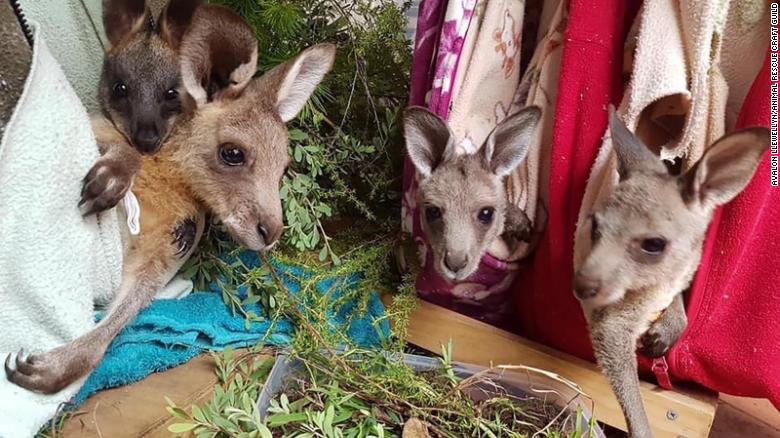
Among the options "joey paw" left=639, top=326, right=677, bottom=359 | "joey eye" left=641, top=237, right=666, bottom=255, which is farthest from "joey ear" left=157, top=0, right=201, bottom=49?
"joey paw" left=639, top=326, right=677, bottom=359

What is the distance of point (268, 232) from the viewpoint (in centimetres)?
122

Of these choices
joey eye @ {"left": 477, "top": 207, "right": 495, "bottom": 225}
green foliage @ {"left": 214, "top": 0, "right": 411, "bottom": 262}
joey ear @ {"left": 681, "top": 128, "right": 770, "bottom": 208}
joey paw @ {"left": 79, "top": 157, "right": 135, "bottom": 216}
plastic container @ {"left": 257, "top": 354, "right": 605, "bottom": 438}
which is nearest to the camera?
joey ear @ {"left": 681, "top": 128, "right": 770, "bottom": 208}

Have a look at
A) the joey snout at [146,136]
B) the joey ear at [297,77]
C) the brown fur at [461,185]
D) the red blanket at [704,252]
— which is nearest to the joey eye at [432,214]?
the brown fur at [461,185]

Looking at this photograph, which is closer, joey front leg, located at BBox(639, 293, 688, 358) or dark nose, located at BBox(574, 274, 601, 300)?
dark nose, located at BBox(574, 274, 601, 300)

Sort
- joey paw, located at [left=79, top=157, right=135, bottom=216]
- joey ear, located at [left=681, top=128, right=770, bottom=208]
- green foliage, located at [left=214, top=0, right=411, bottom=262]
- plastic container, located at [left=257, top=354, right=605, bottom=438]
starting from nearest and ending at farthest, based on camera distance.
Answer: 1. joey ear, located at [left=681, top=128, right=770, bottom=208]
2. joey paw, located at [left=79, top=157, right=135, bottom=216]
3. plastic container, located at [left=257, top=354, right=605, bottom=438]
4. green foliage, located at [left=214, top=0, right=411, bottom=262]

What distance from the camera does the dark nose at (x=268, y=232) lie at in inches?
48.1

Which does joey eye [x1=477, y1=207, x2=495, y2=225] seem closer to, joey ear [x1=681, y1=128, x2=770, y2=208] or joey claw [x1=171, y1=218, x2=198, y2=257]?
joey ear [x1=681, y1=128, x2=770, y2=208]

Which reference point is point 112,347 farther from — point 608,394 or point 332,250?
point 608,394

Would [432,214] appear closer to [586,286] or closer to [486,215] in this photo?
[486,215]

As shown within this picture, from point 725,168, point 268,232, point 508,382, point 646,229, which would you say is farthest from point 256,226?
point 725,168

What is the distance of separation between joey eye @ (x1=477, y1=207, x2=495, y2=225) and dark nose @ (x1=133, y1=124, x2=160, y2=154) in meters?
0.66

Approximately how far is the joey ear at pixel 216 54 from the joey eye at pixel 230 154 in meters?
0.11

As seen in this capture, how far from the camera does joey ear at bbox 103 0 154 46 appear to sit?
138 cm

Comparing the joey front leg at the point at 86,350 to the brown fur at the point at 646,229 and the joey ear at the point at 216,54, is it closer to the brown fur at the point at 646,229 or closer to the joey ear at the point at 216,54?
the joey ear at the point at 216,54
